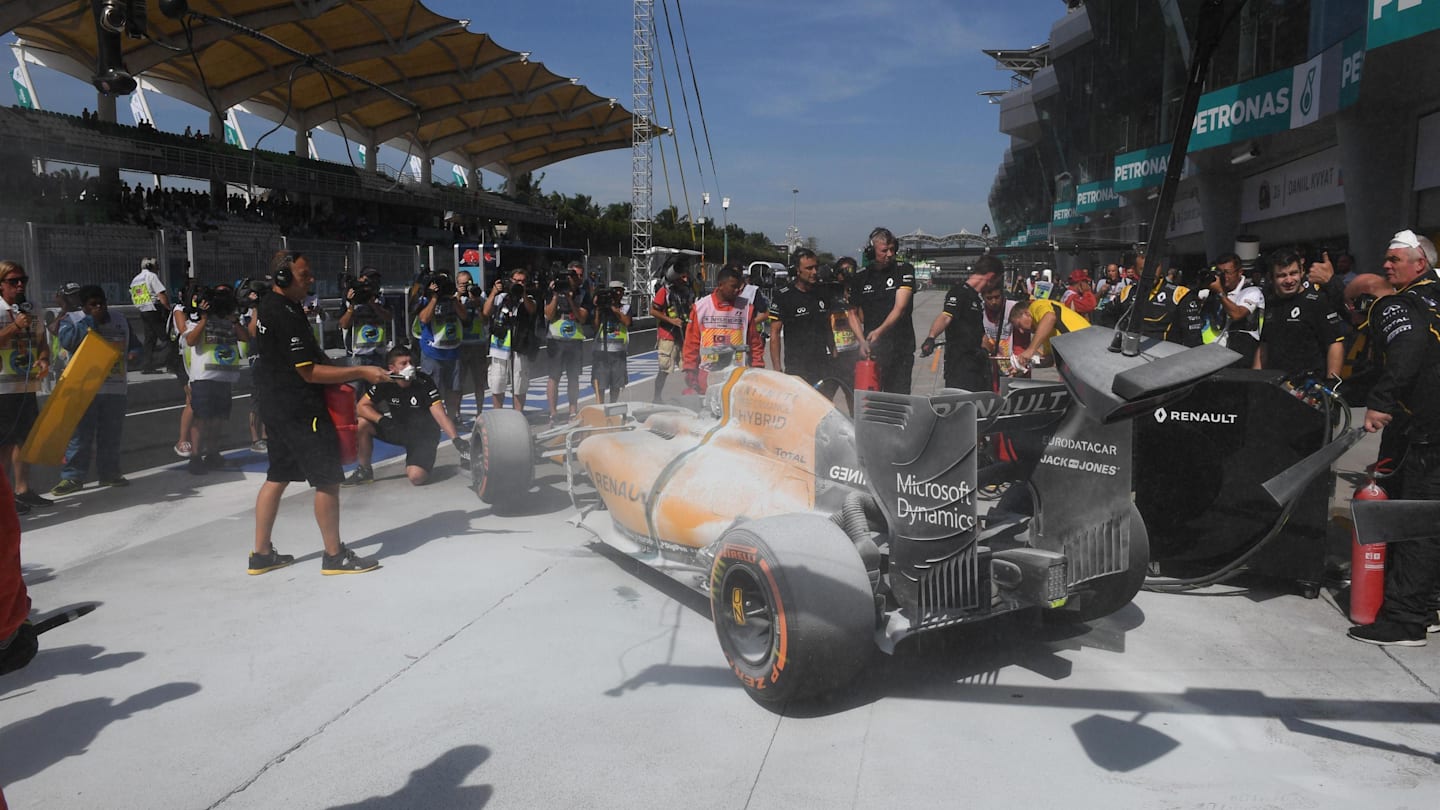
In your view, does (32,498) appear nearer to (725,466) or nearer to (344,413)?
(344,413)

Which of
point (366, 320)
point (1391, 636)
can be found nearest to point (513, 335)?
point (366, 320)

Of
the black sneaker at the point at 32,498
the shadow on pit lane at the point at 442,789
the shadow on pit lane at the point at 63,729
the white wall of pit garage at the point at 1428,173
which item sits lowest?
the shadow on pit lane at the point at 442,789

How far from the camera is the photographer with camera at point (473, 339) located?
33.1 ft

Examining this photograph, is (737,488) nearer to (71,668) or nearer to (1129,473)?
(1129,473)

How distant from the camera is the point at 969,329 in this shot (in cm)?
739

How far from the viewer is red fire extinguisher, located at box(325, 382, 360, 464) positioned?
545cm

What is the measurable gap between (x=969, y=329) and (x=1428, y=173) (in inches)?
429

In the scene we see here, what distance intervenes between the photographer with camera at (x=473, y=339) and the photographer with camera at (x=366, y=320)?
81 centimetres

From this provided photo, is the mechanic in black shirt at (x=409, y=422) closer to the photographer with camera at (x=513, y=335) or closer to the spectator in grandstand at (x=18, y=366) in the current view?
the photographer with camera at (x=513, y=335)

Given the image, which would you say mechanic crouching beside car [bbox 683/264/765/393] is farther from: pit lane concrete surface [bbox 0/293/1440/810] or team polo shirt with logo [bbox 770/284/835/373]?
pit lane concrete surface [bbox 0/293/1440/810]

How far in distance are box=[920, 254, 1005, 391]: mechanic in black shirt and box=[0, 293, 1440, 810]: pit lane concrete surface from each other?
275cm

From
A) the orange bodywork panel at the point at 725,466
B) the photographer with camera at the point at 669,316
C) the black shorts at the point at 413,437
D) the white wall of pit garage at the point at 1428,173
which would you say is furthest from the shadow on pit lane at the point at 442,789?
the white wall of pit garage at the point at 1428,173

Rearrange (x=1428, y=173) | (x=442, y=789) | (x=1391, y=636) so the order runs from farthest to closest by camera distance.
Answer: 1. (x=1428, y=173)
2. (x=1391, y=636)
3. (x=442, y=789)

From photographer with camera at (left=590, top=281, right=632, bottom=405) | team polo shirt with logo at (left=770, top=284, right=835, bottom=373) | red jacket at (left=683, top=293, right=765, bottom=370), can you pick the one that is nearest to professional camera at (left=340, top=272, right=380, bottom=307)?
photographer with camera at (left=590, top=281, right=632, bottom=405)
